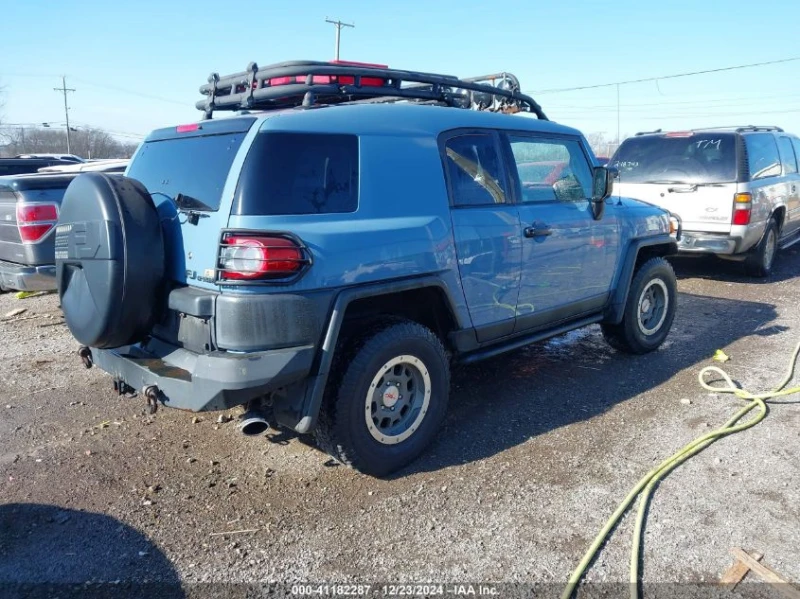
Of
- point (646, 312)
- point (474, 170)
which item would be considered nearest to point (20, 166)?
point (474, 170)

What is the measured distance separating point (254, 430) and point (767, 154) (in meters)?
8.82

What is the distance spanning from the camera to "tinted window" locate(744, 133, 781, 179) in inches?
321

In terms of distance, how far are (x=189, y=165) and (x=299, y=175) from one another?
73 centimetres

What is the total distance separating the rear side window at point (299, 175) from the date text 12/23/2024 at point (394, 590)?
1665 millimetres

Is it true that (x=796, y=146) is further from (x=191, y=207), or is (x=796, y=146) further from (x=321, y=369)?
(x=191, y=207)

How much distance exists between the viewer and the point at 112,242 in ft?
9.63

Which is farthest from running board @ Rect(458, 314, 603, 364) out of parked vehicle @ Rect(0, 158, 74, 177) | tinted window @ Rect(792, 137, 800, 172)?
parked vehicle @ Rect(0, 158, 74, 177)

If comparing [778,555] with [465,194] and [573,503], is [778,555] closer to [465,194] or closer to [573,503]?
[573,503]

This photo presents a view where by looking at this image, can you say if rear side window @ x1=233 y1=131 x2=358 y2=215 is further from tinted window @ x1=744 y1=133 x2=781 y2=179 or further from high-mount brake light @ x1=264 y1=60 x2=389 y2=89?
tinted window @ x1=744 y1=133 x2=781 y2=179

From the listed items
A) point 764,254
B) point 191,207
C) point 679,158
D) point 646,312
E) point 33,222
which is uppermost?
point 679,158

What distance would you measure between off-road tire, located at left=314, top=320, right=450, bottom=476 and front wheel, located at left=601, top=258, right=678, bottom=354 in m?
2.46

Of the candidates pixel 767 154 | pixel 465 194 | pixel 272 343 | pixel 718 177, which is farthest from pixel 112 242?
pixel 767 154

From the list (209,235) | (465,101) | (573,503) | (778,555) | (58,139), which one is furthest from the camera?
(58,139)

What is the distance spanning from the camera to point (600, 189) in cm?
464
